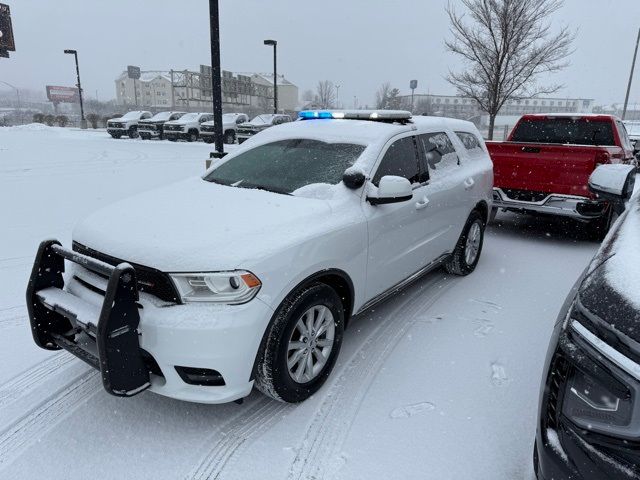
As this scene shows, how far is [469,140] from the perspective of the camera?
5199 mm

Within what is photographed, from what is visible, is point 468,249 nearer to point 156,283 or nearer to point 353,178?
point 353,178

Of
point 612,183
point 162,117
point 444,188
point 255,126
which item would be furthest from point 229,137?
point 612,183

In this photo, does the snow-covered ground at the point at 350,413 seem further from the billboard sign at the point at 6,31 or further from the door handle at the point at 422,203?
the billboard sign at the point at 6,31

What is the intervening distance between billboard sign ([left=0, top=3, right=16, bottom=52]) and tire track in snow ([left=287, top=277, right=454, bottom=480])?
67.3ft

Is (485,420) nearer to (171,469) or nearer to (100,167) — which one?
(171,469)

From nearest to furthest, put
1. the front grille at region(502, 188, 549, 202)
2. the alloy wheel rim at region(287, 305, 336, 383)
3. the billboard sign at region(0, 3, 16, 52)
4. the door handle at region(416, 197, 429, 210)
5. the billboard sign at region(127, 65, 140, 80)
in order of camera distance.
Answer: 1. the alloy wheel rim at region(287, 305, 336, 383)
2. the door handle at region(416, 197, 429, 210)
3. the front grille at region(502, 188, 549, 202)
4. the billboard sign at region(0, 3, 16, 52)
5. the billboard sign at region(127, 65, 140, 80)

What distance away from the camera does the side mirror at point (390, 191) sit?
314 cm

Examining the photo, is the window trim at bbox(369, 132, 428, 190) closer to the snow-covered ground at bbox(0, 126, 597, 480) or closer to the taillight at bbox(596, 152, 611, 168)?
the snow-covered ground at bbox(0, 126, 597, 480)

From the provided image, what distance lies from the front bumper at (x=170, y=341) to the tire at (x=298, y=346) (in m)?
0.12

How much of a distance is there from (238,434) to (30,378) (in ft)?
5.01

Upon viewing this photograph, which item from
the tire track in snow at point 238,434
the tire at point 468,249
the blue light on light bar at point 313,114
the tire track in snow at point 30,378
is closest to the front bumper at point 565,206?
the tire at point 468,249

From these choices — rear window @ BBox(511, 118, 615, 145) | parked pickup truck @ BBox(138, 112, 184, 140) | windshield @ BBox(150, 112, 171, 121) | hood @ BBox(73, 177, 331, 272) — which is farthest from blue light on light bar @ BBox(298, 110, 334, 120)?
windshield @ BBox(150, 112, 171, 121)

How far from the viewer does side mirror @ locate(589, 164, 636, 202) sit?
3436mm

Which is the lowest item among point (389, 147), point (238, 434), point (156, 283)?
point (238, 434)
